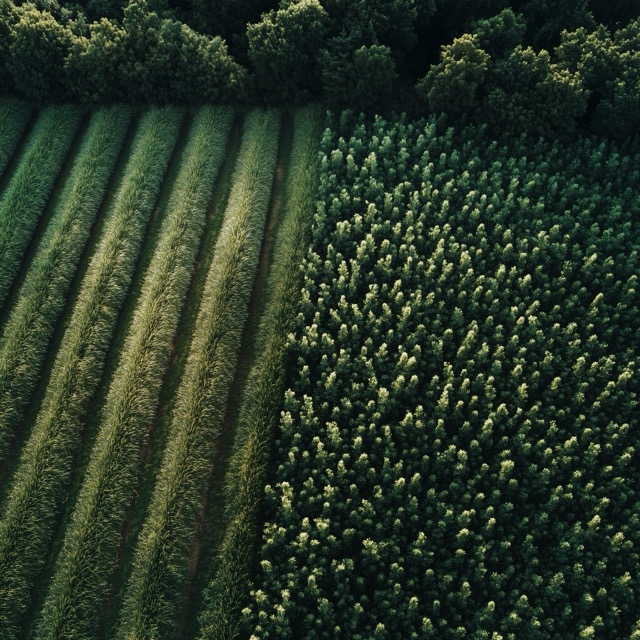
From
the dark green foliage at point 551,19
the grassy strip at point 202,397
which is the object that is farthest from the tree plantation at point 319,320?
the dark green foliage at point 551,19

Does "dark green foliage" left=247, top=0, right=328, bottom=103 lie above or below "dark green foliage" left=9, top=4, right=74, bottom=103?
above

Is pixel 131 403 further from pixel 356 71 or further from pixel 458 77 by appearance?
pixel 458 77

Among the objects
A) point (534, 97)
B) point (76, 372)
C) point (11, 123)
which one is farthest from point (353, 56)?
point (76, 372)

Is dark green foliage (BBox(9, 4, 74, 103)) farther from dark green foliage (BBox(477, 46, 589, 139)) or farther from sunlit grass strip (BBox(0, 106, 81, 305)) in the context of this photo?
dark green foliage (BBox(477, 46, 589, 139))

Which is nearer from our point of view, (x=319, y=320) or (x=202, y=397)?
(x=202, y=397)

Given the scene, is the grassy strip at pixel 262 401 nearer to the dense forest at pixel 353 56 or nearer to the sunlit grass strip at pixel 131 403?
the dense forest at pixel 353 56

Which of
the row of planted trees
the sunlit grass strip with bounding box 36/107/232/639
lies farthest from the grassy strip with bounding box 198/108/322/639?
the sunlit grass strip with bounding box 36/107/232/639
